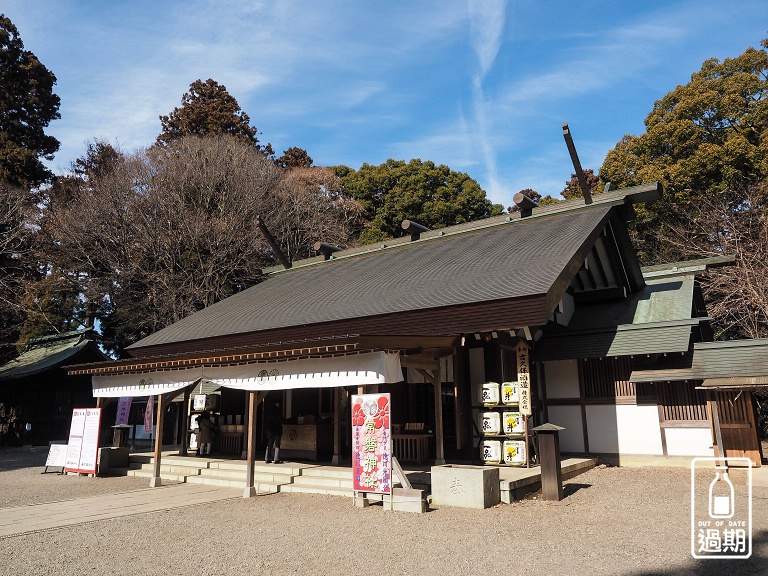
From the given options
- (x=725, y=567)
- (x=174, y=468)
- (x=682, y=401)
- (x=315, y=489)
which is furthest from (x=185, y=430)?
(x=725, y=567)

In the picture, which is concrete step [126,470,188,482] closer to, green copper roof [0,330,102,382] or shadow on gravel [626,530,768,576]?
shadow on gravel [626,530,768,576]

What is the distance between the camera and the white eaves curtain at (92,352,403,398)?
8133 mm

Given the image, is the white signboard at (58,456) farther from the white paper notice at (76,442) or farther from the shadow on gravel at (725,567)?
the shadow on gravel at (725,567)

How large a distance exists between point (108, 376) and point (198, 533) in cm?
736

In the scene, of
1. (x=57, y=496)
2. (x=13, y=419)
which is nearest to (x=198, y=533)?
(x=57, y=496)

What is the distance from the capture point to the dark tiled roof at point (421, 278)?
10.1m

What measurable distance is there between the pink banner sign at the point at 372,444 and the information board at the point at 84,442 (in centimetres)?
752

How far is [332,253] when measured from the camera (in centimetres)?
1872

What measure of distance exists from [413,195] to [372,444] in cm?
2325

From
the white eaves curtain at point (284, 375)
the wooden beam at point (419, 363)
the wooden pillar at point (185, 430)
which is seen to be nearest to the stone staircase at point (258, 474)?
the wooden pillar at point (185, 430)

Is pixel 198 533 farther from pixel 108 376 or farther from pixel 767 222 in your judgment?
pixel 767 222

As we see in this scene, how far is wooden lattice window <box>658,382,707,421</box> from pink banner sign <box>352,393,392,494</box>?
6.36m

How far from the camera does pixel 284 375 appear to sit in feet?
30.3

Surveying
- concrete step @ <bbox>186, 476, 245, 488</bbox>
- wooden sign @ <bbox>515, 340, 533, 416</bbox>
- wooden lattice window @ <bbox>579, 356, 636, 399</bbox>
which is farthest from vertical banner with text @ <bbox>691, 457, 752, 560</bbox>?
concrete step @ <bbox>186, 476, 245, 488</bbox>
